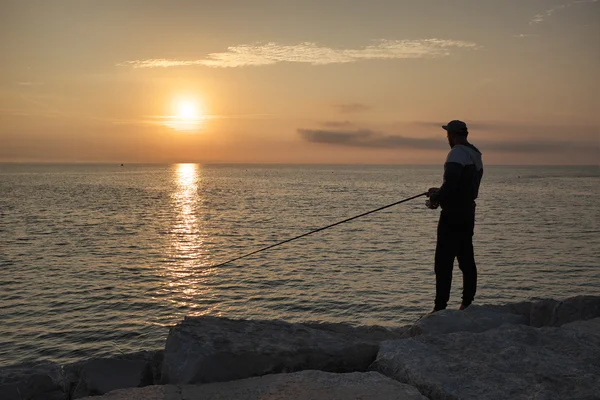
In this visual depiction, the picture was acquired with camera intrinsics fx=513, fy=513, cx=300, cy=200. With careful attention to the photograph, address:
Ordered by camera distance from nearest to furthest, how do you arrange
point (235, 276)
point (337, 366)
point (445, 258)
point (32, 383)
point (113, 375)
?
point (337, 366), point (32, 383), point (113, 375), point (445, 258), point (235, 276)

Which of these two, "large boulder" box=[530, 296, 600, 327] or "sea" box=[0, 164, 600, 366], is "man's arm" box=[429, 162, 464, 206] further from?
"sea" box=[0, 164, 600, 366]

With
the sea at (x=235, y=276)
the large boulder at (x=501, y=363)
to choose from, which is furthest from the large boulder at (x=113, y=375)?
the sea at (x=235, y=276)

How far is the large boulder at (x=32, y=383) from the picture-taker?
4.44m

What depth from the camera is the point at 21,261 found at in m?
20.7

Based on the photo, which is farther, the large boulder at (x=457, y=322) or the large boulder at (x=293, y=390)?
the large boulder at (x=457, y=322)

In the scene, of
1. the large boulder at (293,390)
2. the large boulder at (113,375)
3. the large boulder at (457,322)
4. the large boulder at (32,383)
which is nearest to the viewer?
the large boulder at (293,390)

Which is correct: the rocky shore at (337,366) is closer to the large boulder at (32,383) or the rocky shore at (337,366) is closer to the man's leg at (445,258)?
the large boulder at (32,383)

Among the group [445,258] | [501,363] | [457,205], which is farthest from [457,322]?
[457,205]

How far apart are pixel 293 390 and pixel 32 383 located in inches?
101

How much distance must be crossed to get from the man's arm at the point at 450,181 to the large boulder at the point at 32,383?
441cm

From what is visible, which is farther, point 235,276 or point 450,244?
point 235,276

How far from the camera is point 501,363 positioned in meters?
3.87

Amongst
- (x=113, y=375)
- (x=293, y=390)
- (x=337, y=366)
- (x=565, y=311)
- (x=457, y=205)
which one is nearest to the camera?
(x=293, y=390)

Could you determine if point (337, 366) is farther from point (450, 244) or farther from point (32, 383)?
point (32, 383)
